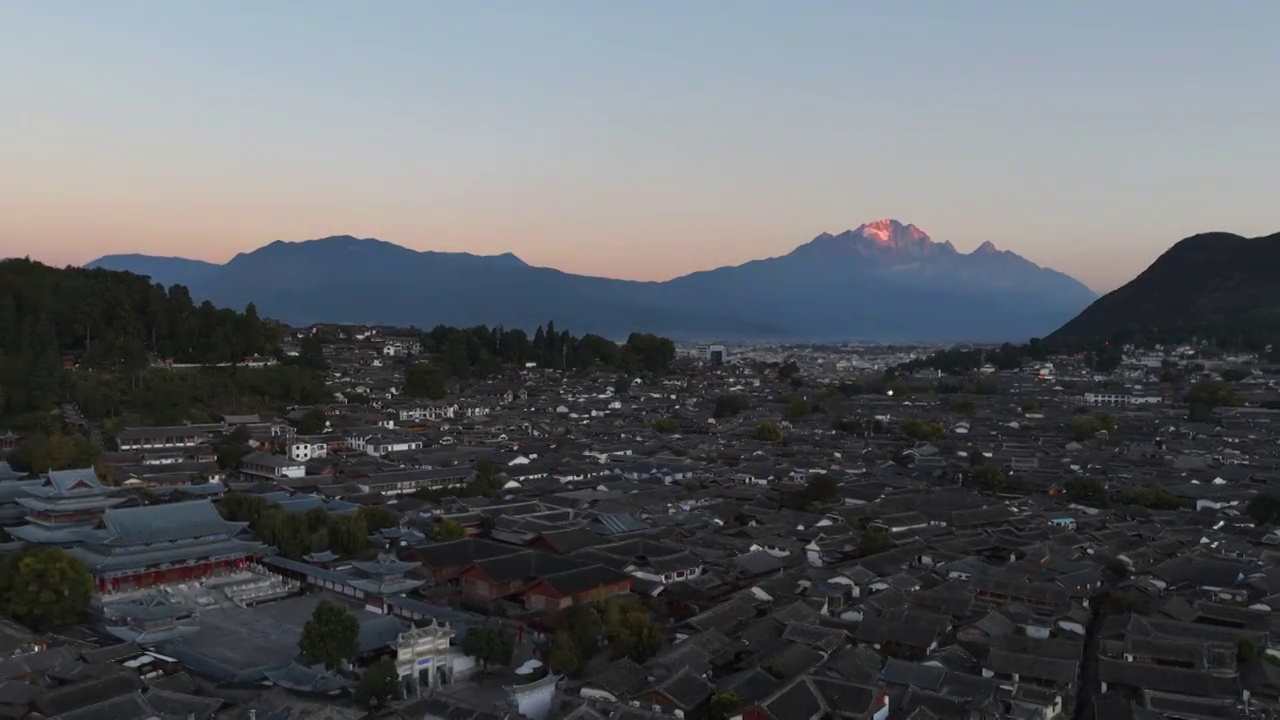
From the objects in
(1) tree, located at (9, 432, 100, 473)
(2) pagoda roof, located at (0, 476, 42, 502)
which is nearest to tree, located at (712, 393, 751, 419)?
(1) tree, located at (9, 432, 100, 473)

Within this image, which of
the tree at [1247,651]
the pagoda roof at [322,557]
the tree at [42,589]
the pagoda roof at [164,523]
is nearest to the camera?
the tree at [1247,651]

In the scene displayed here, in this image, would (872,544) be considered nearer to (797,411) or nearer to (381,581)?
(381,581)

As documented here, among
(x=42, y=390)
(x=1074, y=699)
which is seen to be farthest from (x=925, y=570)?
(x=42, y=390)

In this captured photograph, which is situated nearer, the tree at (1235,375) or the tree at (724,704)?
the tree at (724,704)

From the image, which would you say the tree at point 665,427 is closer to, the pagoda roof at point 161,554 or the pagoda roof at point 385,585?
the pagoda roof at point 161,554

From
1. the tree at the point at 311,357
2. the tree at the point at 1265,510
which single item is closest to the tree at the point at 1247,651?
the tree at the point at 1265,510

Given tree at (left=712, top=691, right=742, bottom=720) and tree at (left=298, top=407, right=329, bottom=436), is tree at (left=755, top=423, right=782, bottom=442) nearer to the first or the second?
tree at (left=298, top=407, right=329, bottom=436)
